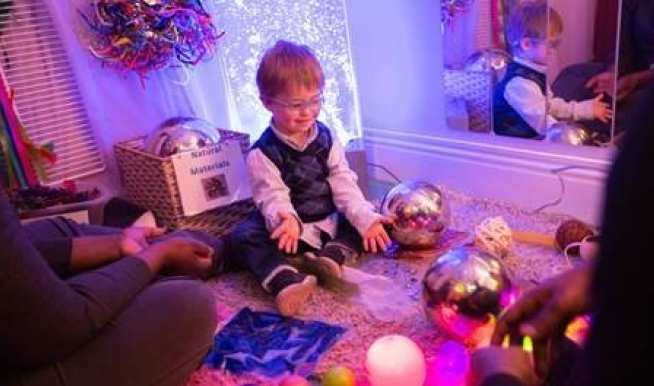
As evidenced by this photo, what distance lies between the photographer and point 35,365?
0.90 metres

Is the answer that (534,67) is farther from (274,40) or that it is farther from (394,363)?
(394,363)

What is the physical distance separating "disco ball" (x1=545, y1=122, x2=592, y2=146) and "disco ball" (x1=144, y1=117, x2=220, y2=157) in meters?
0.93

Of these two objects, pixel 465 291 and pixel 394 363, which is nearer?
pixel 394 363

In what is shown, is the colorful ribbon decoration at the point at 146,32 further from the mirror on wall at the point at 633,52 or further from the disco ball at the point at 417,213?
the mirror on wall at the point at 633,52

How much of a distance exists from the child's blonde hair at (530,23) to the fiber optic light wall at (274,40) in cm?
55

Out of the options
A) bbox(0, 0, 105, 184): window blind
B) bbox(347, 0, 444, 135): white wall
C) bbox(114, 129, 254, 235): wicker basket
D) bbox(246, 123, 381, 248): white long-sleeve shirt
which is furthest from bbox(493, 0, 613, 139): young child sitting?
bbox(0, 0, 105, 184): window blind

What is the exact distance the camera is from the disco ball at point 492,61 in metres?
1.74

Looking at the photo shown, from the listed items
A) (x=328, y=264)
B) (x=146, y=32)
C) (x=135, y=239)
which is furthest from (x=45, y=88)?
(x=328, y=264)

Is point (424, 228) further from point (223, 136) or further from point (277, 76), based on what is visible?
point (223, 136)

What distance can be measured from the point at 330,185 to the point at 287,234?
23 centimetres

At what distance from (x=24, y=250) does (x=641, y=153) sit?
77cm

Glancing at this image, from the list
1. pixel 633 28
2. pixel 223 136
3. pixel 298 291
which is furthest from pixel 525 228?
pixel 223 136

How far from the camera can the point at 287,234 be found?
4.74 ft

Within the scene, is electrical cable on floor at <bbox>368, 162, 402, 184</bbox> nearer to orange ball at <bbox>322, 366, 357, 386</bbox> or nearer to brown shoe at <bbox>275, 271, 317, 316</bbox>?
brown shoe at <bbox>275, 271, 317, 316</bbox>
